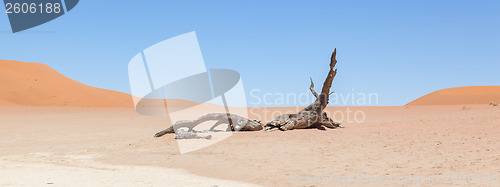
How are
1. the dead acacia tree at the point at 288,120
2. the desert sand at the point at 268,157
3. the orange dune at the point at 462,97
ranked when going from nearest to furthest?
the desert sand at the point at 268,157, the dead acacia tree at the point at 288,120, the orange dune at the point at 462,97

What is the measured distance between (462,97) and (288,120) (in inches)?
2081

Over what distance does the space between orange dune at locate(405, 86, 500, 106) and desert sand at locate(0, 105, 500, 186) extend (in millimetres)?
42713

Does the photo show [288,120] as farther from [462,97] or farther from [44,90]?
[462,97]

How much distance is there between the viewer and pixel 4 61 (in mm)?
61625

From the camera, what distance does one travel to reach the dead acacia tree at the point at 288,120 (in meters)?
16.6

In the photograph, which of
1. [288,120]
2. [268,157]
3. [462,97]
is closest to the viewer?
[268,157]

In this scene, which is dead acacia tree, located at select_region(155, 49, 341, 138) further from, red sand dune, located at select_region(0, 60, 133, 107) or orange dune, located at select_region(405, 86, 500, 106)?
orange dune, located at select_region(405, 86, 500, 106)

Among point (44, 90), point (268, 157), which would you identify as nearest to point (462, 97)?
point (44, 90)

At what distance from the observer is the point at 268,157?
11.6m

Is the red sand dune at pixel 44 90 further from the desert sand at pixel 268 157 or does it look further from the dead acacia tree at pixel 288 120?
the dead acacia tree at pixel 288 120

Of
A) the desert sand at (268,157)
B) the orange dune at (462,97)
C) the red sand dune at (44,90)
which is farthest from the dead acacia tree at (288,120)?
the orange dune at (462,97)

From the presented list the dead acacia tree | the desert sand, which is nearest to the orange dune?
the dead acacia tree

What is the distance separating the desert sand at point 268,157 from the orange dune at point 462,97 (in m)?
42.7

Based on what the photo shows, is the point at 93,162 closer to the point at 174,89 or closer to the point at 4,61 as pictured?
the point at 174,89
